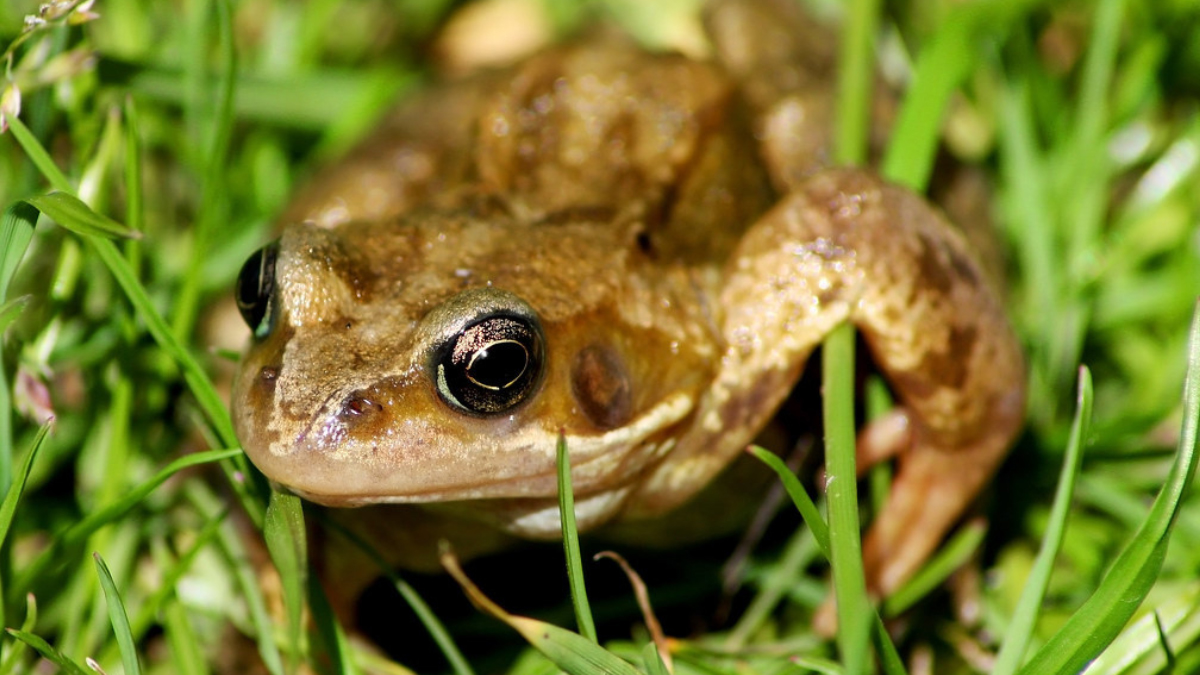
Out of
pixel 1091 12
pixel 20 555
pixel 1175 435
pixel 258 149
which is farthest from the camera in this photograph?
pixel 1091 12

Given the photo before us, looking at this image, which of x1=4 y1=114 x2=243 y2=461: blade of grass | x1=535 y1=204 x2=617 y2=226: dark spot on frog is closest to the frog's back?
x1=535 y1=204 x2=617 y2=226: dark spot on frog

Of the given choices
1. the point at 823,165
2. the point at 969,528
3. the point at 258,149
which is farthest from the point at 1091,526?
the point at 258,149

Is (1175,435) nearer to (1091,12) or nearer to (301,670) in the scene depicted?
(1091,12)

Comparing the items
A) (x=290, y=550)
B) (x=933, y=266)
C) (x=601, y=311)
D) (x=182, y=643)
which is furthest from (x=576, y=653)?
(x=933, y=266)

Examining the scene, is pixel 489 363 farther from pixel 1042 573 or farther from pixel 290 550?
pixel 1042 573

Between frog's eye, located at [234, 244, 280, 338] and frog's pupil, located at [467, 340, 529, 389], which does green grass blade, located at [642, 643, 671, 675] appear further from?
frog's eye, located at [234, 244, 280, 338]

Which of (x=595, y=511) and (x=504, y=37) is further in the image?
(x=504, y=37)

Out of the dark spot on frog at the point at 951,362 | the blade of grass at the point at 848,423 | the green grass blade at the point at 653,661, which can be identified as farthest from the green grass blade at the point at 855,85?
the green grass blade at the point at 653,661
